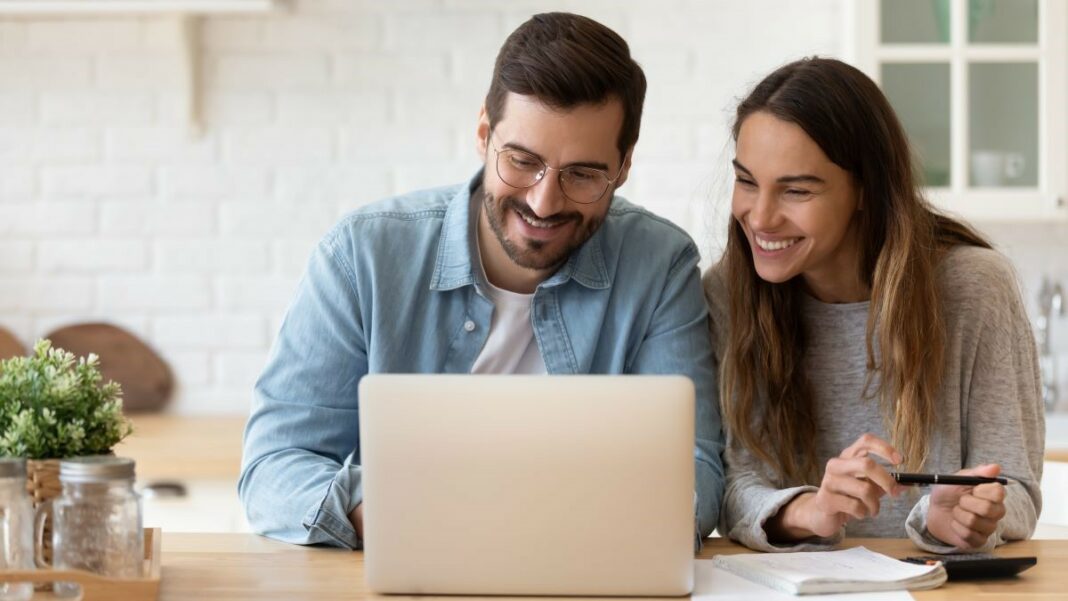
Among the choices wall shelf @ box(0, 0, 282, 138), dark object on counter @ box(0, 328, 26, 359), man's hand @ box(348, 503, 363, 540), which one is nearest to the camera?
man's hand @ box(348, 503, 363, 540)

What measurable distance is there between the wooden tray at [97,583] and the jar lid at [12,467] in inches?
3.9

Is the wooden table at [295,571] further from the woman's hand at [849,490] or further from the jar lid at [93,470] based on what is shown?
the jar lid at [93,470]

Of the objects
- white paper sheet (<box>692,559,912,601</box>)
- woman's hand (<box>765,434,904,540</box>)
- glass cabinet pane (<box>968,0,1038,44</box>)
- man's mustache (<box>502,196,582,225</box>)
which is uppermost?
glass cabinet pane (<box>968,0,1038,44</box>)

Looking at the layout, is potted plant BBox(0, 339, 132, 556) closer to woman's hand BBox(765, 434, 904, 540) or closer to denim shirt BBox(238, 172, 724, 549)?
denim shirt BBox(238, 172, 724, 549)

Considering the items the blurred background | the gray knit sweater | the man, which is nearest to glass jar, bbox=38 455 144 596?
the man

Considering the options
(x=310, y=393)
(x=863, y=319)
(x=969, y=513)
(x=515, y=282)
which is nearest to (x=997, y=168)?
(x=863, y=319)

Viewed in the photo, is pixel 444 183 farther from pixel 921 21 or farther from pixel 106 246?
pixel 921 21

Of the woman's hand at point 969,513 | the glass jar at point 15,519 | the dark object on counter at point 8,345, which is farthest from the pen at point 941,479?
the dark object on counter at point 8,345

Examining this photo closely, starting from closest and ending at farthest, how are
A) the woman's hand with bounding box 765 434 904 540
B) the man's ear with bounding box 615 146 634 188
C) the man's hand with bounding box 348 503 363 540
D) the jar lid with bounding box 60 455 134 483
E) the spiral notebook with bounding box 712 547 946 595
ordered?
the jar lid with bounding box 60 455 134 483 → the spiral notebook with bounding box 712 547 946 595 → the woman's hand with bounding box 765 434 904 540 → the man's hand with bounding box 348 503 363 540 → the man's ear with bounding box 615 146 634 188

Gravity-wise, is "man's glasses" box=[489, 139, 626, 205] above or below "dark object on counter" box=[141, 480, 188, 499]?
above

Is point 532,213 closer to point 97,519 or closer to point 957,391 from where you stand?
point 957,391

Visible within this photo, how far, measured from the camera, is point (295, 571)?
1576 mm

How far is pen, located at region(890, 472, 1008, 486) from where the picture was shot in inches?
61.0

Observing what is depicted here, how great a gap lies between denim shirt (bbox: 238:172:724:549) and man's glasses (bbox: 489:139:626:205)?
130 millimetres
